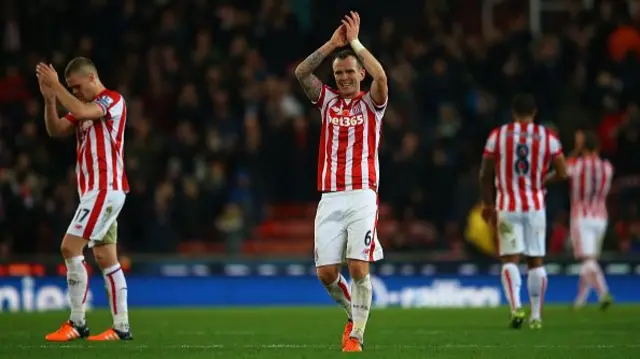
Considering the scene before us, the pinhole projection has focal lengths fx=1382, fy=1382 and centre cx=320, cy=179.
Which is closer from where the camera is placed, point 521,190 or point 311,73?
point 311,73

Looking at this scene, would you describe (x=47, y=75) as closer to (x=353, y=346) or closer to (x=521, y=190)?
(x=353, y=346)

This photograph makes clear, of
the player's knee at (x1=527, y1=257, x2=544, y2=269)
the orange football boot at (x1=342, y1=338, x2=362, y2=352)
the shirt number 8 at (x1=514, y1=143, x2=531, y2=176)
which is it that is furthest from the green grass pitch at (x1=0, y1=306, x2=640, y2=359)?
the shirt number 8 at (x1=514, y1=143, x2=531, y2=176)

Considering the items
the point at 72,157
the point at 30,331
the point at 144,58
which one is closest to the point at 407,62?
the point at 144,58

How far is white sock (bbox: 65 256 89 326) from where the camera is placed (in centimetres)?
1201

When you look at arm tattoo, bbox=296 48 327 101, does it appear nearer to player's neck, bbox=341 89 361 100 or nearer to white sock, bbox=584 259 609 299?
player's neck, bbox=341 89 361 100

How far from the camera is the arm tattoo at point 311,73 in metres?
11.0

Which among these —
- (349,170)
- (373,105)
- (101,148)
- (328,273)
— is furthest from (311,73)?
(101,148)

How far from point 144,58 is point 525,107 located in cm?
1139

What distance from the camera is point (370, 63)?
34.9ft

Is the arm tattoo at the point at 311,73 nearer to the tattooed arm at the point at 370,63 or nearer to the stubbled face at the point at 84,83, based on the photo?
the tattooed arm at the point at 370,63

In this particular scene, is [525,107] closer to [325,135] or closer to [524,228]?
[524,228]

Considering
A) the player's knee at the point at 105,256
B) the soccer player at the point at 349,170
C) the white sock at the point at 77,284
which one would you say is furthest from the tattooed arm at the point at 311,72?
the white sock at the point at 77,284

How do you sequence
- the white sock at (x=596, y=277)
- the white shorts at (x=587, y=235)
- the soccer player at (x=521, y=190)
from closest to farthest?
the soccer player at (x=521, y=190) < the white sock at (x=596, y=277) < the white shorts at (x=587, y=235)

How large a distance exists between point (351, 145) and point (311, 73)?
0.67m
